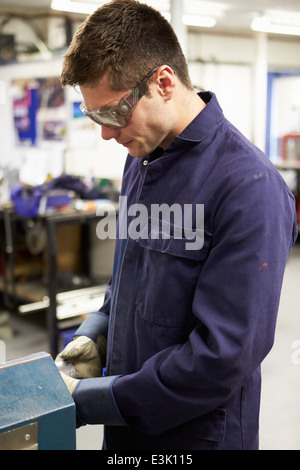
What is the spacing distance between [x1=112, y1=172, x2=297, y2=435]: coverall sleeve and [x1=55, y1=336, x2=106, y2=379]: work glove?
28 centimetres

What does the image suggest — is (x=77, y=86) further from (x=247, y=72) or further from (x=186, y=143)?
(x=247, y=72)

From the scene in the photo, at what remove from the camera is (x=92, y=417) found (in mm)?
1003

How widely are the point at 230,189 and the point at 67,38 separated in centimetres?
569

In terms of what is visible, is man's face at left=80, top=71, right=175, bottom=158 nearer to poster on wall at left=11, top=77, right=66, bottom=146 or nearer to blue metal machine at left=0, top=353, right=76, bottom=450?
blue metal machine at left=0, top=353, right=76, bottom=450

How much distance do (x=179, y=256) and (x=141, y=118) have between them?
293mm

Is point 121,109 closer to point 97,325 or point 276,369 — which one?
point 97,325

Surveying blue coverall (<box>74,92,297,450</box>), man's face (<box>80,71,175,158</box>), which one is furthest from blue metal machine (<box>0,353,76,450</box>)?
man's face (<box>80,71,175,158</box>)

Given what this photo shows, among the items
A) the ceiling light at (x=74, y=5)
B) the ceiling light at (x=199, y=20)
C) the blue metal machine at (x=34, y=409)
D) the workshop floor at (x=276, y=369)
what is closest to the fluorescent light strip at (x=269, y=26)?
the ceiling light at (x=199, y=20)

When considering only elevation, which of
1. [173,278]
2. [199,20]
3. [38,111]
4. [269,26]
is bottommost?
[173,278]

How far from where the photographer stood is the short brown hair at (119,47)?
0.94 meters

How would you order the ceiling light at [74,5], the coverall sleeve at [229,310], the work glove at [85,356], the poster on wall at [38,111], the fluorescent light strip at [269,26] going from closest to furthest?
the coverall sleeve at [229,310] → the work glove at [85,356] → the ceiling light at [74,5] → the poster on wall at [38,111] → the fluorescent light strip at [269,26]

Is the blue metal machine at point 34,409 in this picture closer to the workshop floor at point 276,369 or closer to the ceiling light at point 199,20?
the workshop floor at point 276,369

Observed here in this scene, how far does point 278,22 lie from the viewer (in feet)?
19.1

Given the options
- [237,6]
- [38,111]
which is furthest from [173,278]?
[237,6]
